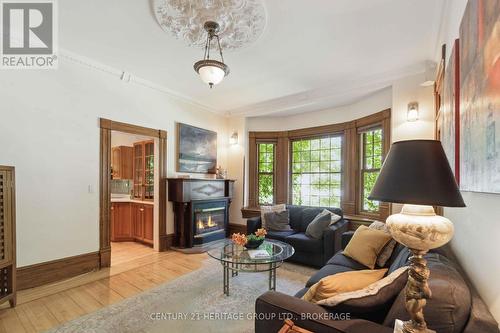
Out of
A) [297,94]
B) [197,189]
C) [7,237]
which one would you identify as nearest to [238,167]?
[197,189]

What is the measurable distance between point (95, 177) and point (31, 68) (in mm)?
1482

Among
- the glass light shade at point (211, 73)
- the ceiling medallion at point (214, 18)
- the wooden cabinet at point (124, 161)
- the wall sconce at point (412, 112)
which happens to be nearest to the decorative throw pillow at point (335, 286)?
the glass light shade at point (211, 73)

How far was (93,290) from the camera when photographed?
9.10 ft

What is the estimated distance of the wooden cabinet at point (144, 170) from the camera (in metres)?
4.96

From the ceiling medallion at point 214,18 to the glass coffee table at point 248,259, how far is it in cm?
242

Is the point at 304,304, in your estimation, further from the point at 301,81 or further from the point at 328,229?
the point at 301,81

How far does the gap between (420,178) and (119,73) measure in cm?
397

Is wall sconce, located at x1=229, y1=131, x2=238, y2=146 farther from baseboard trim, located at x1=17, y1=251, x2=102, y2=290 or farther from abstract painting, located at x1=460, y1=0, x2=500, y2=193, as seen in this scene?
abstract painting, located at x1=460, y1=0, x2=500, y2=193

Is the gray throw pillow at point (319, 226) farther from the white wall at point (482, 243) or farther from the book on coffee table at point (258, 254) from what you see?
the white wall at point (482, 243)

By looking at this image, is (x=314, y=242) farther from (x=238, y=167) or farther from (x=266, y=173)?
(x=238, y=167)

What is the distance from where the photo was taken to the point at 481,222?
3.97 ft

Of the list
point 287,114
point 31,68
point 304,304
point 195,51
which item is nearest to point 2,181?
point 31,68

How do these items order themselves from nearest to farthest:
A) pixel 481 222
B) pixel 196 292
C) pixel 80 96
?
1. pixel 481 222
2. pixel 196 292
3. pixel 80 96

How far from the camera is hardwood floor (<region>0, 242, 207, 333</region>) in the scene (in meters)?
2.21
